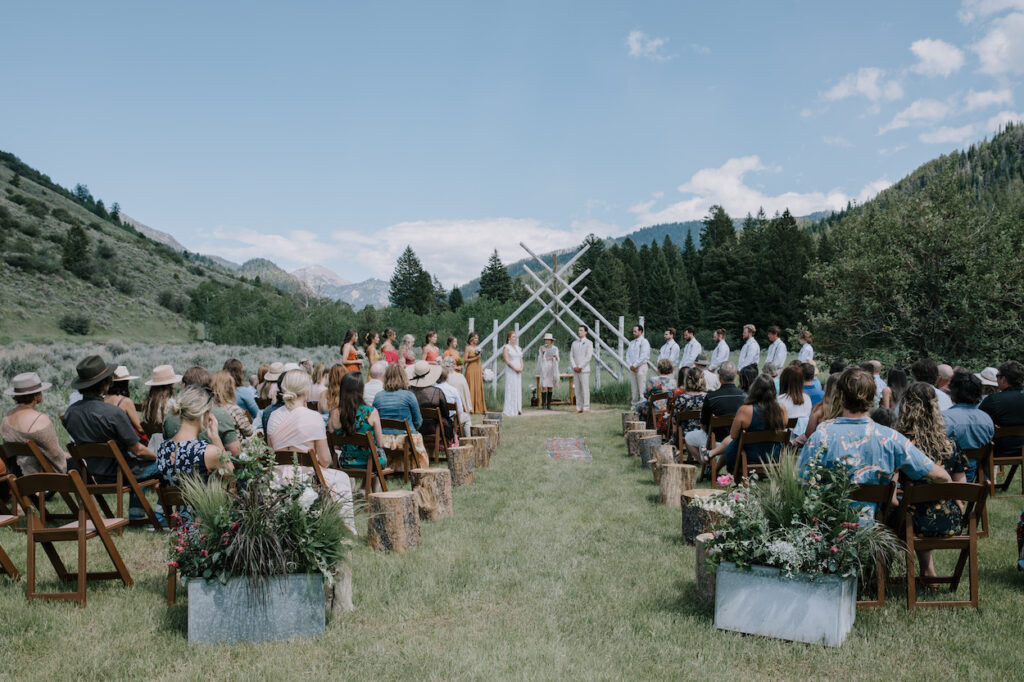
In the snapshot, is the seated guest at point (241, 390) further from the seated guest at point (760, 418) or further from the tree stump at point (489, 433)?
the seated guest at point (760, 418)

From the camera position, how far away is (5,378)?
17.1m

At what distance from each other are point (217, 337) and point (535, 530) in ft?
126

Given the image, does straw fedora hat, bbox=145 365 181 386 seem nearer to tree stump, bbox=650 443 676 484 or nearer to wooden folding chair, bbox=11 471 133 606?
wooden folding chair, bbox=11 471 133 606

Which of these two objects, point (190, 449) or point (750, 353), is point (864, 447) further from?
point (750, 353)

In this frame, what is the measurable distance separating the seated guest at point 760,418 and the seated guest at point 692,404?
5.65 ft

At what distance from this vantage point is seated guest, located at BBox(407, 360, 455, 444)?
9.75 metres

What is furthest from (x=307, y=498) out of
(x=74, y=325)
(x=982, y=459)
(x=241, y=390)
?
(x=74, y=325)

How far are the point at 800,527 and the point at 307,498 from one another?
316cm

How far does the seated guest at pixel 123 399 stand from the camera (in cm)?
696

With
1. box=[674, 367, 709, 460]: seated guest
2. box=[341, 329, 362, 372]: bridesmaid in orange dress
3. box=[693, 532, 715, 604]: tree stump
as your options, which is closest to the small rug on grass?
box=[674, 367, 709, 460]: seated guest

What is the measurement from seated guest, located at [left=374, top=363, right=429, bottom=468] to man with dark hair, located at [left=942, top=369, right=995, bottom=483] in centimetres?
548

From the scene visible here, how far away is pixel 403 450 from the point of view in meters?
8.40

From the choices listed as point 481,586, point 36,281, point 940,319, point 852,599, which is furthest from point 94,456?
point 36,281

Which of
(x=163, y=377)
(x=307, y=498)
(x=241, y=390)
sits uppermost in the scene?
(x=163, y=377)
